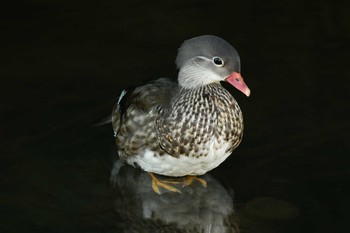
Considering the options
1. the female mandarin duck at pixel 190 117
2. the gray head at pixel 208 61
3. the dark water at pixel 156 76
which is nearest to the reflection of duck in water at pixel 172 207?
the dark water at pixel 156 76

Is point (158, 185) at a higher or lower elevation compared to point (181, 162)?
lower

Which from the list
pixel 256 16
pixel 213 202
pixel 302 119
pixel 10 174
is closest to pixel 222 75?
pixel 213 202

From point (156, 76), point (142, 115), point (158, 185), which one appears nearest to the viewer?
point (142, 115)

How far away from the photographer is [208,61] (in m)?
3.80

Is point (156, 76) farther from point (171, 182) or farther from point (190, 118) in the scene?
point (190, 118)

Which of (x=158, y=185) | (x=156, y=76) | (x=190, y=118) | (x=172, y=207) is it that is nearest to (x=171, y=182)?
(x=158, y=185)

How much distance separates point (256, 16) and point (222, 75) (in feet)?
6.59

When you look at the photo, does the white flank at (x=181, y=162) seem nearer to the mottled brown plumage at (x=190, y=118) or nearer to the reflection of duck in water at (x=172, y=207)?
the mottled brown plumage at (x=190, y=118)

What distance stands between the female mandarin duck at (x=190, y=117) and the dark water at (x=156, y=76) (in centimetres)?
27

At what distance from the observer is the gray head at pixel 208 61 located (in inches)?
148

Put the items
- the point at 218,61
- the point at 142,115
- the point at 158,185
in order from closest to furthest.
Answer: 1. the point at 218,61
2. the point at 142,115
3. the point at 158,185

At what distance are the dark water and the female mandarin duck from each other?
267 mm

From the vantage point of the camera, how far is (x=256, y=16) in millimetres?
5730

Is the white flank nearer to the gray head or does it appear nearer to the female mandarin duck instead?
the female mandarin duck
